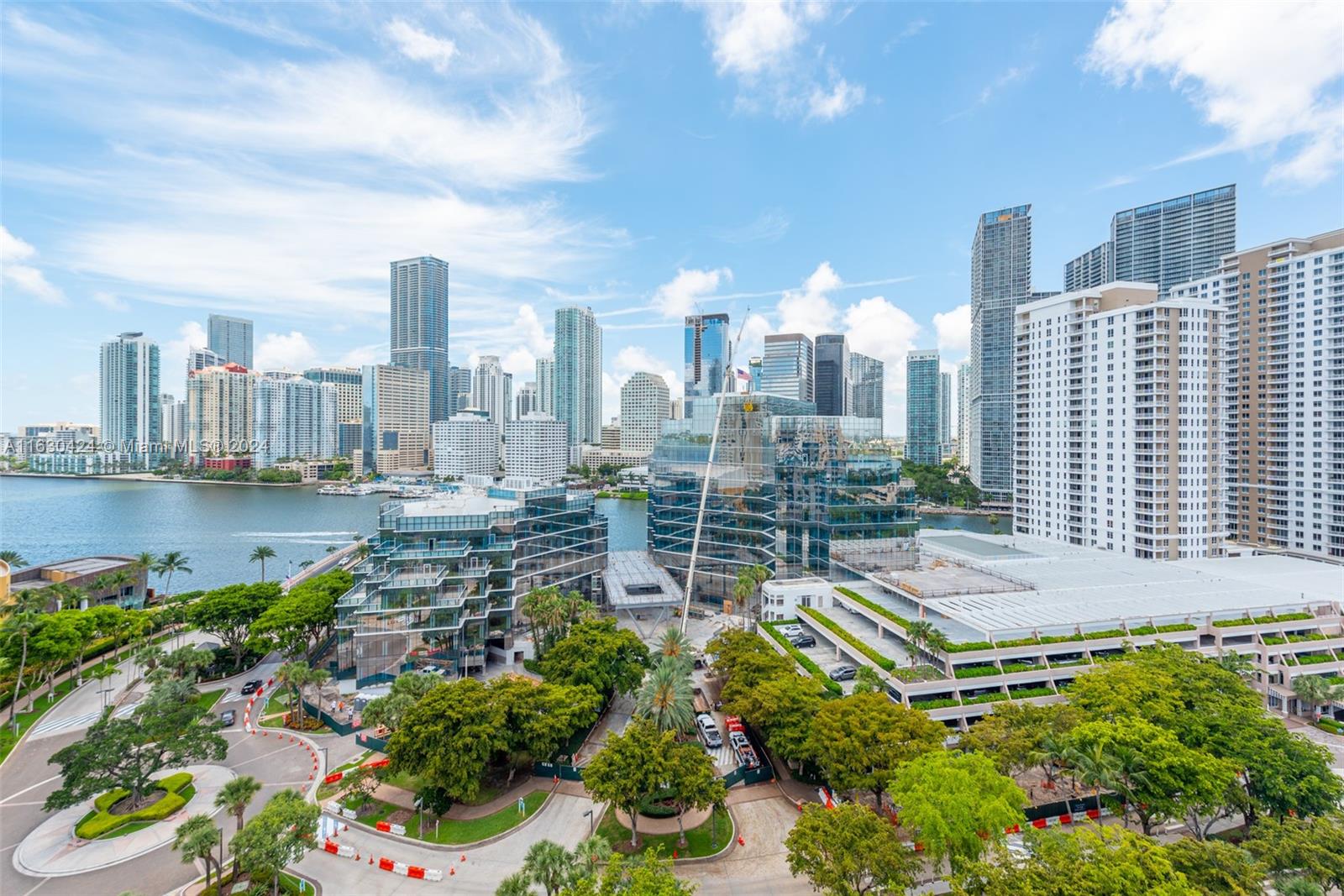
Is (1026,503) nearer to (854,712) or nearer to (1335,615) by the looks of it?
(1335,615)

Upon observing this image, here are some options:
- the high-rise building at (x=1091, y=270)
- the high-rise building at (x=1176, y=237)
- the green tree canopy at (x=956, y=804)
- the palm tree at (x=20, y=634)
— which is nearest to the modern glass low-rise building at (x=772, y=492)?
the green tree canopy at (x=956, y=804)

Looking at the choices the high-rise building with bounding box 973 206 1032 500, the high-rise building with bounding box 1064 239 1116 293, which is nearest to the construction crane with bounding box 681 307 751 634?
the high-rise building with bounding box 973 206 1032 500

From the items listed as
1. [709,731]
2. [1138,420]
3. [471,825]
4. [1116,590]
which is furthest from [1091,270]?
[471,825]

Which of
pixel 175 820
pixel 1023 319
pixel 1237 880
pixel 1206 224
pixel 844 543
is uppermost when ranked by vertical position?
pixel 1206 224

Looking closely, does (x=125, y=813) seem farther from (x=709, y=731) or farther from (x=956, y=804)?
(x=956, y=804)

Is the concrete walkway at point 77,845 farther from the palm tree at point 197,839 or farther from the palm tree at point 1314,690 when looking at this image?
the palm tree at point 1314,690

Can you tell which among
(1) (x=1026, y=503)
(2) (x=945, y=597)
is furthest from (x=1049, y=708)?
(1) (x=1026, y=503)
